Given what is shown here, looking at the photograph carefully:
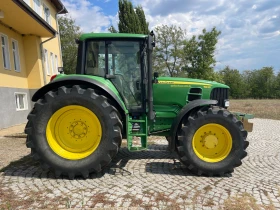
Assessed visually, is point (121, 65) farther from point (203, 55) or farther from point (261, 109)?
point (203, 55)

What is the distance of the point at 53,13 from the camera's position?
A: 55.1ft

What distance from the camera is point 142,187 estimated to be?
11.9 feet

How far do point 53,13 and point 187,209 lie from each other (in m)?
17.0

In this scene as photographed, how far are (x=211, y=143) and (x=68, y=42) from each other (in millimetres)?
25184

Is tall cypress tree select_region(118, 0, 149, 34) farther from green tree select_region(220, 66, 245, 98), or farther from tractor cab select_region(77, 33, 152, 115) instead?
green tree select_region(220, 66, 245, 98)

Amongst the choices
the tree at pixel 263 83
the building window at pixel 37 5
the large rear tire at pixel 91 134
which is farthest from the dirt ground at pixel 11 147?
the tree at pixel 263 83

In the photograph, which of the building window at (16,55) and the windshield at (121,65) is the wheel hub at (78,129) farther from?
the building window at (16,55)

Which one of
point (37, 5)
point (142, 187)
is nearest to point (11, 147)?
point (142, 187)

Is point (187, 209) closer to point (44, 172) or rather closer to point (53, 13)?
point (44, 172)

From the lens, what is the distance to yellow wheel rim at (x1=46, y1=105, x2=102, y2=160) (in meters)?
4.02

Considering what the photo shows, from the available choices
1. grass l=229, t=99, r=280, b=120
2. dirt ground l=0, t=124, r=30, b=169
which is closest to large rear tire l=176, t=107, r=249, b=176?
dirt ground l=0, t=124, r=30, b=169

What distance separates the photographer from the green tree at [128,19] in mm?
27000

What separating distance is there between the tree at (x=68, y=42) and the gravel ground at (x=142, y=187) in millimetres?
22783

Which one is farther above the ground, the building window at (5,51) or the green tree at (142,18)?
the green tree at (142,18)
